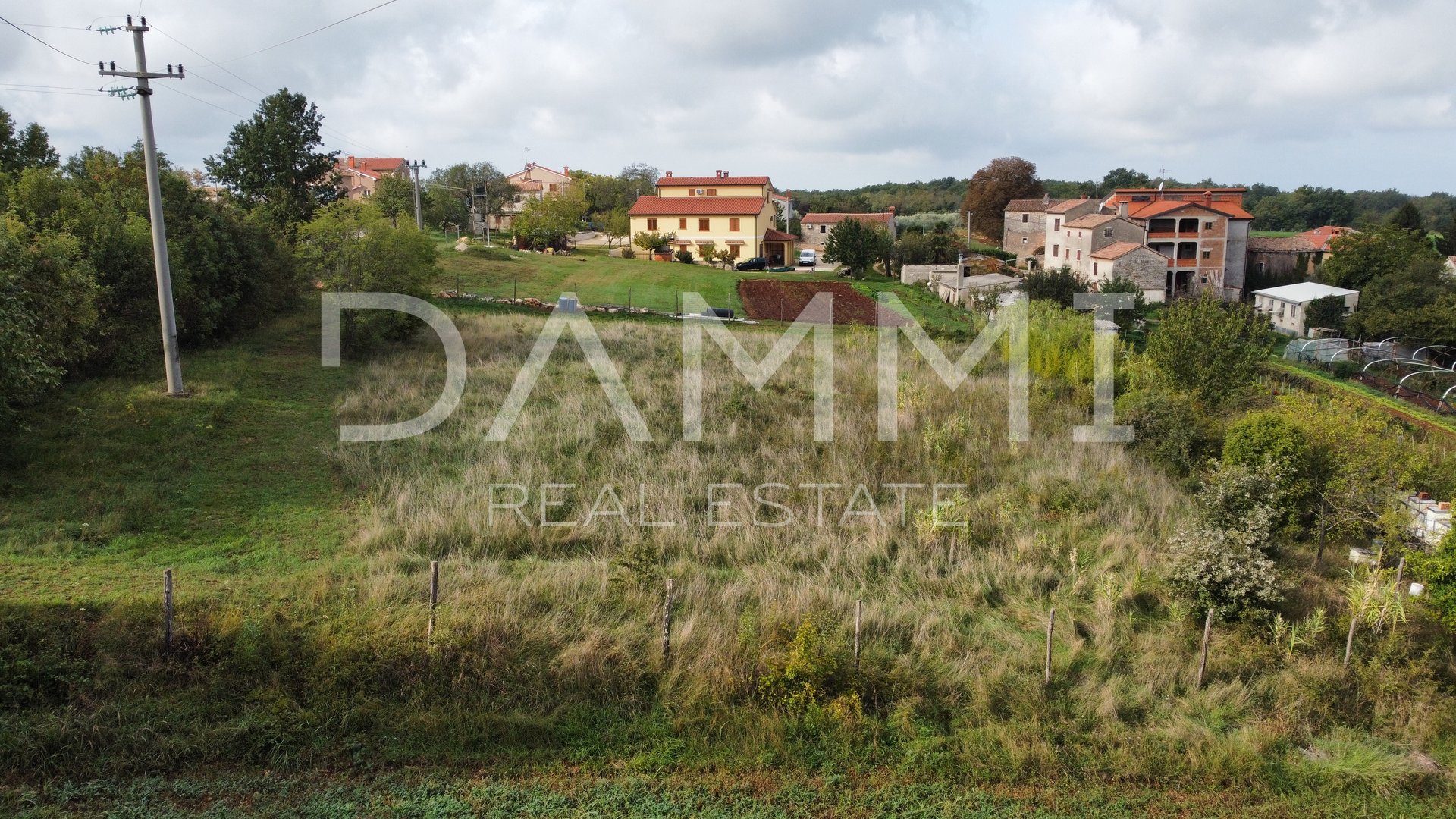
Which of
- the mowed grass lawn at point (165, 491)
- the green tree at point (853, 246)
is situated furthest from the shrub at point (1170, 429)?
the green tree at point (853, 246)

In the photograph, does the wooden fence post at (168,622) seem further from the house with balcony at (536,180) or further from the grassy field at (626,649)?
the house with balcony at (536,180)

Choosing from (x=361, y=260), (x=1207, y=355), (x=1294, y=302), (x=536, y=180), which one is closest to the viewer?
(x=1207, y=355)

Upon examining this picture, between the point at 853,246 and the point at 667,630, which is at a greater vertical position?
the point at 853,246

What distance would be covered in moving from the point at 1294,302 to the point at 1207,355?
82.7 feet

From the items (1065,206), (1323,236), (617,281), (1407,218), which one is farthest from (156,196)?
(1407,218)

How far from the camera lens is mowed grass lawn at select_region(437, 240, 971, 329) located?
33.4 metres

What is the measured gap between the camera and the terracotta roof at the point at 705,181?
54.5 m

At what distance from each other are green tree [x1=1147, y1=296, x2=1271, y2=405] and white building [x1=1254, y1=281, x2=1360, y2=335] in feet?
71.0

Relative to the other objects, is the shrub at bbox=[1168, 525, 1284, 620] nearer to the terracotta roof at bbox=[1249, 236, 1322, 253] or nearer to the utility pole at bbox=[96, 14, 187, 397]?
the utility pole at bbox=[96, 14, 187, 397]

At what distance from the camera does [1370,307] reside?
3547cm

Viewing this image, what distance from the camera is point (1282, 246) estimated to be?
51312 mm

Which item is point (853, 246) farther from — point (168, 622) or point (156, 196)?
point (168, 622)

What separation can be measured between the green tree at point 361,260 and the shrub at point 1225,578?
18.4 m

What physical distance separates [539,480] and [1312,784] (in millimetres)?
9990
